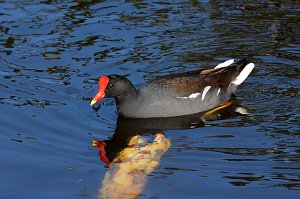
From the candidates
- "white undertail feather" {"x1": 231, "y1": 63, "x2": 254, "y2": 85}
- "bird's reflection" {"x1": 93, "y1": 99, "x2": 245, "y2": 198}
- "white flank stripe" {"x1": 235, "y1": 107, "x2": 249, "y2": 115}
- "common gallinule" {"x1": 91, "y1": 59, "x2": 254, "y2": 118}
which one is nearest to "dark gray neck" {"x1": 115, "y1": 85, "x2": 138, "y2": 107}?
"common gallinule" {"x1": 91, "y1": 59, "x2": 254, "y2": 118}

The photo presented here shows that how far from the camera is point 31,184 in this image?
635 cm

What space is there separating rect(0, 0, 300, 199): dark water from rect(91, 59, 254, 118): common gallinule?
18 cm

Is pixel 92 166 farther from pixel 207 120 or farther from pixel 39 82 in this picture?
pixel 39 82

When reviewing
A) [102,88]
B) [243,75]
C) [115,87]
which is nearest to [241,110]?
[243,75]

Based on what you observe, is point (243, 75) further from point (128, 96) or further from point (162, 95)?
point (128, 96)

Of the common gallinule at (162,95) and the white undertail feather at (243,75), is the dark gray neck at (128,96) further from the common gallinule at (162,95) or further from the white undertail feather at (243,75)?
the white undertail feather at (243,75)

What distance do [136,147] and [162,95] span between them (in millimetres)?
1034

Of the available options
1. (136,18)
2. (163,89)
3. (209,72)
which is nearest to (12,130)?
(163,89)

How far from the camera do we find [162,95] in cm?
822

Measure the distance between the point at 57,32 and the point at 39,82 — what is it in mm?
1748

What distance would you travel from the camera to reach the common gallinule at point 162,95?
819 centimetres

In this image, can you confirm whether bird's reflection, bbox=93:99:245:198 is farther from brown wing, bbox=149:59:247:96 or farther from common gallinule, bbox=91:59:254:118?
brown wing, bbox=149:59:247:96

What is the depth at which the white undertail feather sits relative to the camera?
28.6 feet

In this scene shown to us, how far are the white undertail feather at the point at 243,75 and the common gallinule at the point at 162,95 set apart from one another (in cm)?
34
